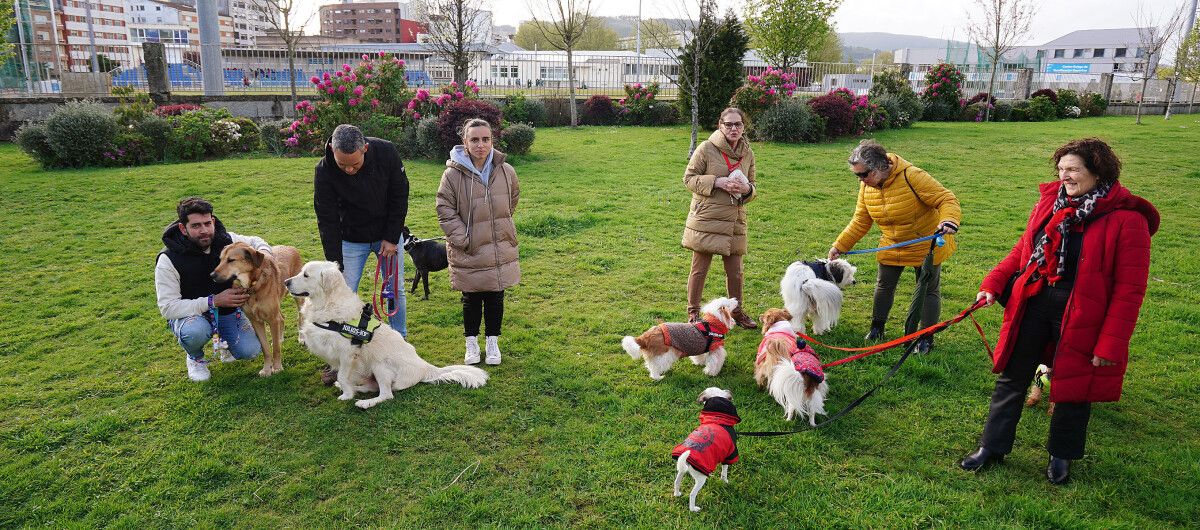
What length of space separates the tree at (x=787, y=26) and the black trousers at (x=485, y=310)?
84.6 ft

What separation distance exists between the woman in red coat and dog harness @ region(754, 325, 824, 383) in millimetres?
1053

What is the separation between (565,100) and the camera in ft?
74.9

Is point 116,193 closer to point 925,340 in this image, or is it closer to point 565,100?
point 925,340

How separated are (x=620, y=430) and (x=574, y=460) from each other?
455mm

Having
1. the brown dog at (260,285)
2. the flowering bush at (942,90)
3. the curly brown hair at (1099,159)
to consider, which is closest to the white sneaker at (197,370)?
the brown dog at (260,285)

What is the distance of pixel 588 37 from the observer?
6278 centimetres

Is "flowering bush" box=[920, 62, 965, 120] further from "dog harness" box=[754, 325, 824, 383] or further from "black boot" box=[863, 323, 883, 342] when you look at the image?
"dog harness" box=[754, 325, 824, 383]

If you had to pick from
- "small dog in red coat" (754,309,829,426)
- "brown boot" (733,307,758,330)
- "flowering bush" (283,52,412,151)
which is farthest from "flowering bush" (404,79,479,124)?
"small dog in red coat" (754,309,829,426)

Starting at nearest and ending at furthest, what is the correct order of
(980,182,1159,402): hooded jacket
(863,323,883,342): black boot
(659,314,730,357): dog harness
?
(980,182,1159,402): hooded jacket → (659,314,730,357): dog harness → (863,323,883,342): black boot

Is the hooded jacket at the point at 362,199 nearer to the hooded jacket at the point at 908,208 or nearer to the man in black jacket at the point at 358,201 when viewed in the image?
the man in black jacket at the point at 358,201

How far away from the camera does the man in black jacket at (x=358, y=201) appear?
4.73 metres

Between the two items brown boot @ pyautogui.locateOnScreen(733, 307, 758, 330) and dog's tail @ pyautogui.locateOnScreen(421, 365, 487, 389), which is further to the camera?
brown boot @ pyautogui.locateOnScreen(733, 307, 758, 330)

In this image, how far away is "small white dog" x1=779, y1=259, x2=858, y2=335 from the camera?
18.5ft

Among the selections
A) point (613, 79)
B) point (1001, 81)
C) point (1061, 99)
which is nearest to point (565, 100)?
point (613, 79)
